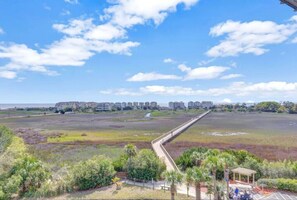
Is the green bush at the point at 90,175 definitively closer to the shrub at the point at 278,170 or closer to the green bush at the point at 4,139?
the green bush at the point at 4,139

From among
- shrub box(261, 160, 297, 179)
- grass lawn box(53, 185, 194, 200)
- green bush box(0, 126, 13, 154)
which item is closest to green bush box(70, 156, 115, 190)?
grass lawn box(53, 185, 194, 200)

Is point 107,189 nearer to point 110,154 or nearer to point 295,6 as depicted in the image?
point 110,154

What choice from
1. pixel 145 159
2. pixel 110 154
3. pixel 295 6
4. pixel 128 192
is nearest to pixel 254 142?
pixel 110 154

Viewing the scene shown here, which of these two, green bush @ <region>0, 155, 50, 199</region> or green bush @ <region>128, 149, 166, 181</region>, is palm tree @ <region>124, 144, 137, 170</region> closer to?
green bush @ <region>128, 149, 166, 181</region>

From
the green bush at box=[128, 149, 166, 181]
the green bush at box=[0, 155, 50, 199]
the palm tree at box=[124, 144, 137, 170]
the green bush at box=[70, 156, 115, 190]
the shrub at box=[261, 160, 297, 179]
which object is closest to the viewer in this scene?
the green bush at box=[0, 155, 50, 199]

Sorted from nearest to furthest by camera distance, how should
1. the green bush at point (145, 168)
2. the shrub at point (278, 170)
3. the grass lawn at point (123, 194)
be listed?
the grass lawn at point (123, 194) < the shrub at point (278, 170) < the green bush at point (145, 168)

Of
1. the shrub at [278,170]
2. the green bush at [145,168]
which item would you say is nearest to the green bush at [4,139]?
the green bush at [145,168]
